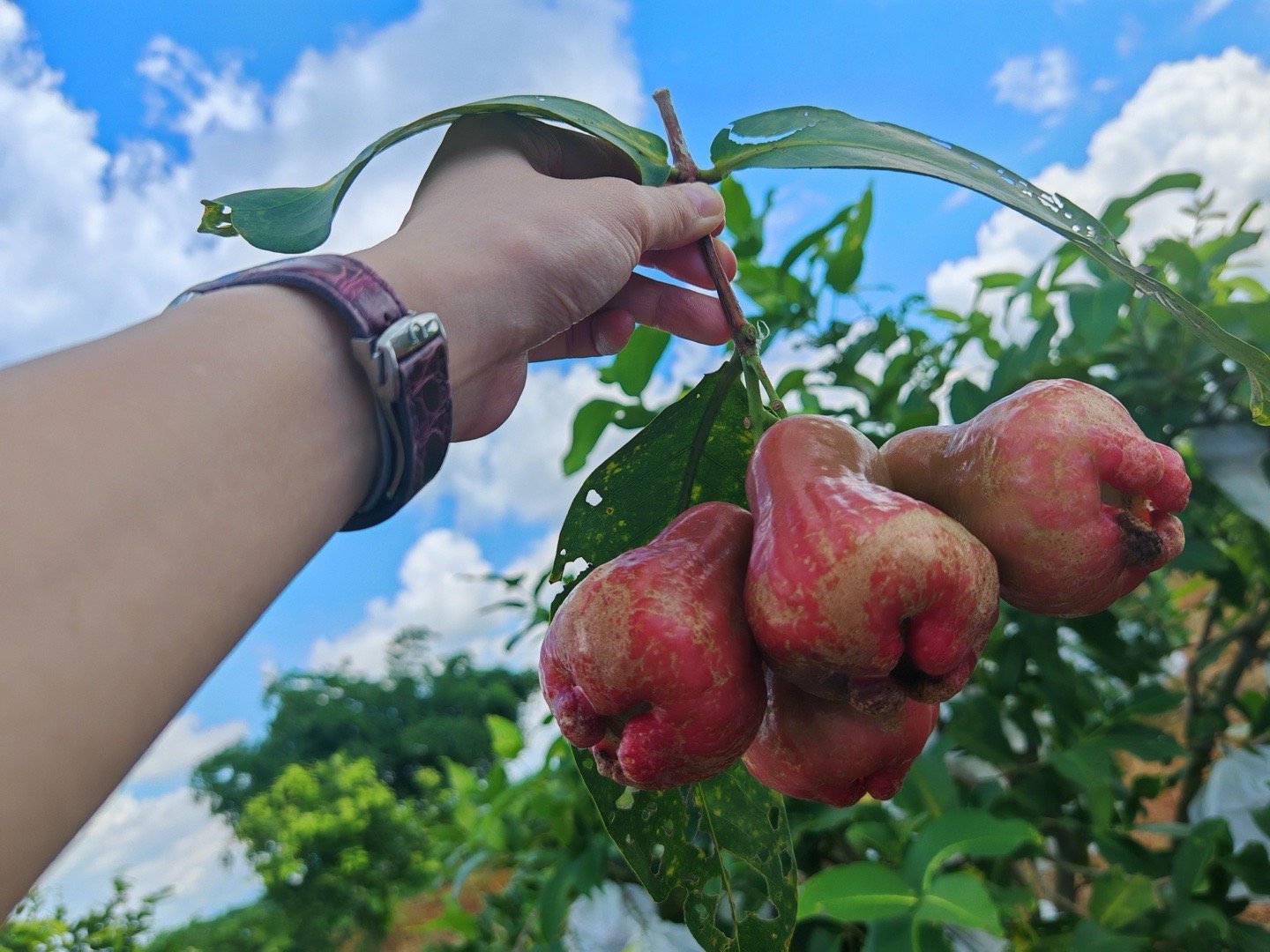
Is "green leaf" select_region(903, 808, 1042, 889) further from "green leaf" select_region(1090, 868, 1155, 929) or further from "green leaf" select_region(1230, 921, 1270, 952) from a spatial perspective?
"green leaf" select_region(1230, 921, 1270, 952)

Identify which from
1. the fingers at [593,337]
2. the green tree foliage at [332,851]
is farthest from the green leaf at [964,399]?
the green tree foliage at [332,851]

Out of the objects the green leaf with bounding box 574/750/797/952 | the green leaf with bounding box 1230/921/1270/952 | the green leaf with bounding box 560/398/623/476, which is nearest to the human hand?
the green leaf with bounding box 574/750/797/952

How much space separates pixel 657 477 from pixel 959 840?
2.00 ft

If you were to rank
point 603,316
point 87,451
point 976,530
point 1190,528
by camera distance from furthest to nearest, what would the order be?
point 1190,528
point 603,316
point 976,530
point 87,451

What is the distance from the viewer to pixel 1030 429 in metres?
0.57

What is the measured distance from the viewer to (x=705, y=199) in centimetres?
83

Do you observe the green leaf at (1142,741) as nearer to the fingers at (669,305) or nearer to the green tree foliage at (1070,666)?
the green tree foliage at (1070,666)

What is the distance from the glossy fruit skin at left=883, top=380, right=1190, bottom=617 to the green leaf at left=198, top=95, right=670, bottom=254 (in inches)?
14.9

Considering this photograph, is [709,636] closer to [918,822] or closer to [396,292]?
[396,292]

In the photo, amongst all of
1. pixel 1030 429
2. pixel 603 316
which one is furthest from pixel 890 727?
pixel 603 316

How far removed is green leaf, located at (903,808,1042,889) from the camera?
102cm

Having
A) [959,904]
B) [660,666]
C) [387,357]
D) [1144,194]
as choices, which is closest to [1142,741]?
[959,904]

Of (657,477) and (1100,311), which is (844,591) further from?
(1100,311)

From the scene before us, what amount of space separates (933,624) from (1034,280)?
1125 millimetres
